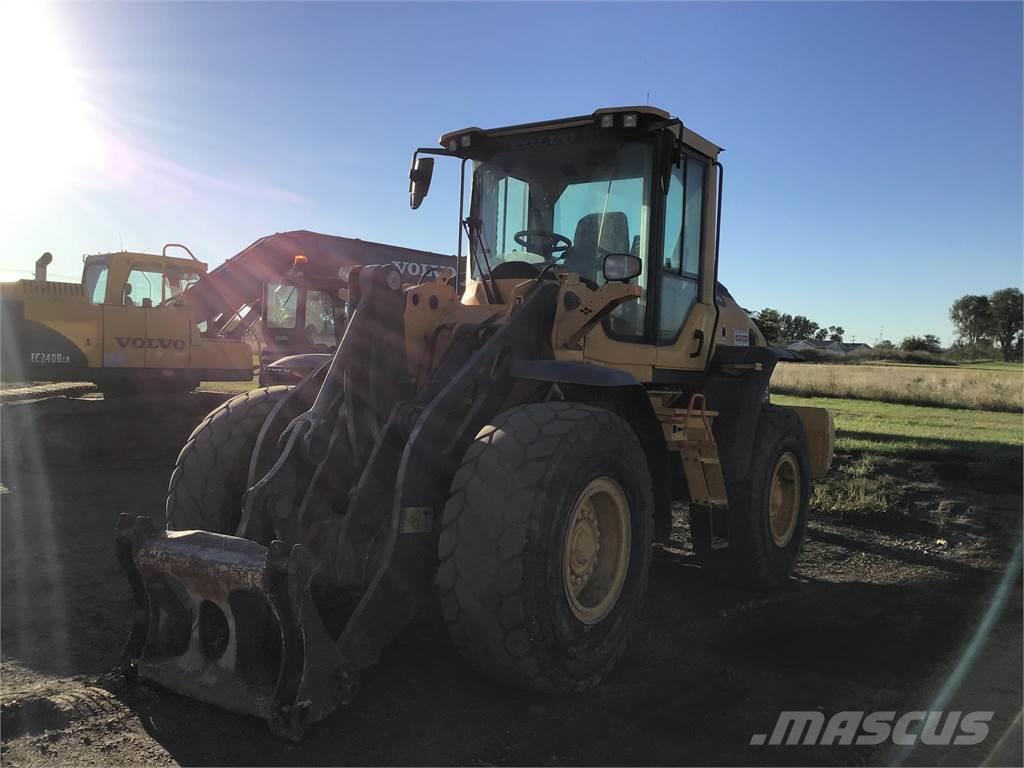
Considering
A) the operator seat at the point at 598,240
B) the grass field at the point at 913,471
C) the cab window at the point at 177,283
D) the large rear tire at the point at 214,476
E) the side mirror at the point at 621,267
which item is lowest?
the grass field at the point at 913,471

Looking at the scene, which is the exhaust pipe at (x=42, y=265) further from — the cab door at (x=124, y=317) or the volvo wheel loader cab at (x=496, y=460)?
the volvo wheel loader cab at (x=496, y=460)

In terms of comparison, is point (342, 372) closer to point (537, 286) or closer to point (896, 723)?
point (537, 286)

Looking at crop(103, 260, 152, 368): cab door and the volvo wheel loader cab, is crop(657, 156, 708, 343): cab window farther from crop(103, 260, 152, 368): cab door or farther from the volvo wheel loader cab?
crop(103, 260, 152, 368): cab door

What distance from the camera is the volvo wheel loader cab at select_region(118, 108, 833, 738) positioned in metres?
3.08

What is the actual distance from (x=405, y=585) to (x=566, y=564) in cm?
71

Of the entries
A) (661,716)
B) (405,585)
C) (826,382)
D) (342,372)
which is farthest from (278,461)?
(826,382)

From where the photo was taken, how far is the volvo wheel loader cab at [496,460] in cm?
308

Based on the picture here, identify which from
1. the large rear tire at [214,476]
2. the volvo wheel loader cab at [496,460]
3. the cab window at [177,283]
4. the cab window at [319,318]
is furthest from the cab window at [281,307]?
the large rear tire at [214,476]

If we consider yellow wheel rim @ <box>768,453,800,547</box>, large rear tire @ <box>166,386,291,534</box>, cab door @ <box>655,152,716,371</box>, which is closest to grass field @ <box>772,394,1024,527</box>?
yellow wheel rim @ <box>768,453,800,547</box>

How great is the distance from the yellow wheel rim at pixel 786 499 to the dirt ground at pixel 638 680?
37 cm

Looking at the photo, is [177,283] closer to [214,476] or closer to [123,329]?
[123,329]

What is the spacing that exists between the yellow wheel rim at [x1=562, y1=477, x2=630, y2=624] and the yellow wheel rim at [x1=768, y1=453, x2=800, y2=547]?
2490 millimetres

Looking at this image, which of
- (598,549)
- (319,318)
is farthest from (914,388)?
(598,549)

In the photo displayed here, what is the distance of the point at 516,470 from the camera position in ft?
10.6
